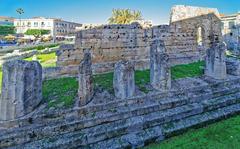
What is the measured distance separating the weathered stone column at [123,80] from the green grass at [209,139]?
1.99m

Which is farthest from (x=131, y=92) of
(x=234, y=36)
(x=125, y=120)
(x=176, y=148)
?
(x=234, y=36)

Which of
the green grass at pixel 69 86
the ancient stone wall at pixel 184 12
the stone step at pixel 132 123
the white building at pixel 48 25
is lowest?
the stone step at pixel 132 123

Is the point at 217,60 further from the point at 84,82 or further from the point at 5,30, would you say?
the point at 5,30

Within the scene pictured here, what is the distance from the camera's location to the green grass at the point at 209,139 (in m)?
5.24

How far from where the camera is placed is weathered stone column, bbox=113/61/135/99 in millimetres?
6664

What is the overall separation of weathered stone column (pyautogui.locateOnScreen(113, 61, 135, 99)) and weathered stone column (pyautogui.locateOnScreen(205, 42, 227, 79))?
4568 millimetres

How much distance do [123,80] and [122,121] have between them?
142cm

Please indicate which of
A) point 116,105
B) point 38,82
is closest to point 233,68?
point 116,105

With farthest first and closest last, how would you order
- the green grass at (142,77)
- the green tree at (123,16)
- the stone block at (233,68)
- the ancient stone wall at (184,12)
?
A: the green tree at (123,16) < the ancient stone wall at (184,12) < the stone block at (233,68) < the green grass at (142,77)

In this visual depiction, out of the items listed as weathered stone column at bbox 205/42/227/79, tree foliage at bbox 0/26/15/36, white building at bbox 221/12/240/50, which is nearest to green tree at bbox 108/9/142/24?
white building at bbox 221/12/240/50

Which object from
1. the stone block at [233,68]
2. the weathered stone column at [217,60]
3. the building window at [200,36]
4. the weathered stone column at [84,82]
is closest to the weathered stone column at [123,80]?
the weathered stone column at [84,82]

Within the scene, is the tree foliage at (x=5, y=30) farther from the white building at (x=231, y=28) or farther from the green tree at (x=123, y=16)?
the white building at (x=231, y=28)

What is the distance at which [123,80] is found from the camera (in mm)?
6680

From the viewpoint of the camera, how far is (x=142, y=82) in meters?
8.45
